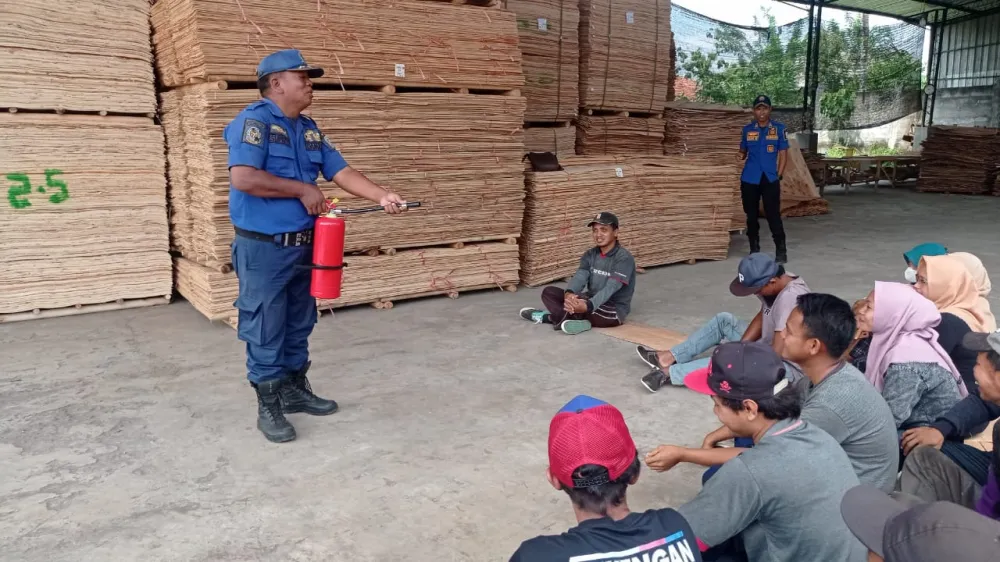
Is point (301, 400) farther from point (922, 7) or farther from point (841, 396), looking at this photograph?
point (922, 7)

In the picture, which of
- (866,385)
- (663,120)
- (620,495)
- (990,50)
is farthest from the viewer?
(990,50)

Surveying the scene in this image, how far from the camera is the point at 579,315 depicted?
5930mm

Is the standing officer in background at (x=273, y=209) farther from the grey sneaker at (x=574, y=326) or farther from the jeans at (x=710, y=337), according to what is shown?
the grey sneaker at (x=574, y=326)

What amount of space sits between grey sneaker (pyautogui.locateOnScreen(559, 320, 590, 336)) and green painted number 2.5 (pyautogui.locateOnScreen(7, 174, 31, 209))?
4.43 m

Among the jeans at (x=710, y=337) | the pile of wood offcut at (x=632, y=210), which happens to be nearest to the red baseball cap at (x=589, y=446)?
the jeans at (x=710, y=337)

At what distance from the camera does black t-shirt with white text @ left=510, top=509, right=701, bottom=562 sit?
5.24 feet

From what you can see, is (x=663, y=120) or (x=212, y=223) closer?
(x=212, y=223)

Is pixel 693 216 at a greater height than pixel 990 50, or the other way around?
pixel 990 50

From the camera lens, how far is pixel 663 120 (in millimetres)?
9922

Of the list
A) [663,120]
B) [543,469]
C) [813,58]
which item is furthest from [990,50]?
[543,469]

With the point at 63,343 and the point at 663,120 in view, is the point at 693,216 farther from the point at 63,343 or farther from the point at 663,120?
the point at 63,343

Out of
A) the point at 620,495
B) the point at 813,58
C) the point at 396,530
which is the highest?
the point at 813,58

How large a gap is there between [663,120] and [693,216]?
1.82 m

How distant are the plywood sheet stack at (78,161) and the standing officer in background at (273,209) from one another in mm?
3033
